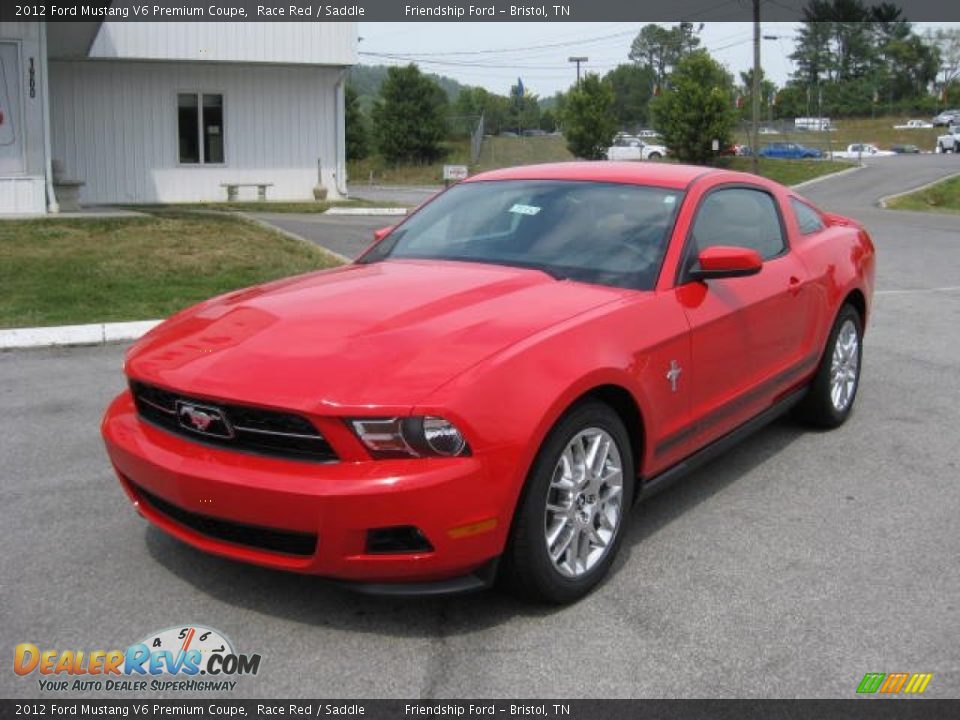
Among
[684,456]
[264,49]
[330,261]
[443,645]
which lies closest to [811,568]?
[684,456]

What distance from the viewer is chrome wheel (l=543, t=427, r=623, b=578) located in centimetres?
331

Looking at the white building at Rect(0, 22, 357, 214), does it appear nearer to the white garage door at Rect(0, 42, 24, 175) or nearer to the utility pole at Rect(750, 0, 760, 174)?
A: the white garage door at Rect(0, 42, 24, 175)

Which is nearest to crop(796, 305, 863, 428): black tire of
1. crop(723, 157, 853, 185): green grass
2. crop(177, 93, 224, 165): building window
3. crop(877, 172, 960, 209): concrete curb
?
crop(177, 93, 224, 165): building window

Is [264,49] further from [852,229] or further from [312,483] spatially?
[312,483]

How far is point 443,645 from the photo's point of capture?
10.2 feet

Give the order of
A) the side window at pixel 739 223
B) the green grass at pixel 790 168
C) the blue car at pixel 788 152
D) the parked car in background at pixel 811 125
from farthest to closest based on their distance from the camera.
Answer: the parked car in background at pixel 811 125 < the blue car at pixel 788 152 < the green grass at pixel 790 168 < the side window at pixel 739 223

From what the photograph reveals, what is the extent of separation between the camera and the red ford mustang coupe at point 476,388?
2965mm

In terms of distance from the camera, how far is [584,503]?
3420mm

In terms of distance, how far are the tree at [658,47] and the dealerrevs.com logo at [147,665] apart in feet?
409

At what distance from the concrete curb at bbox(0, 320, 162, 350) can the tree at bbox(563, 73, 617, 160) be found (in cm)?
4500

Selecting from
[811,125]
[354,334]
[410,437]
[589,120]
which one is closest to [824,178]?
[589,120]

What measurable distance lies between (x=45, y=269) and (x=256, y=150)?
547 inches

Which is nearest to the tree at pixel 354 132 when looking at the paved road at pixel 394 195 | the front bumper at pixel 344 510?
the paved road at pixel 394 195

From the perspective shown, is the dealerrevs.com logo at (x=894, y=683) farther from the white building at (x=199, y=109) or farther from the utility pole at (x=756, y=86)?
the utility pole at (x=756, y=86)
